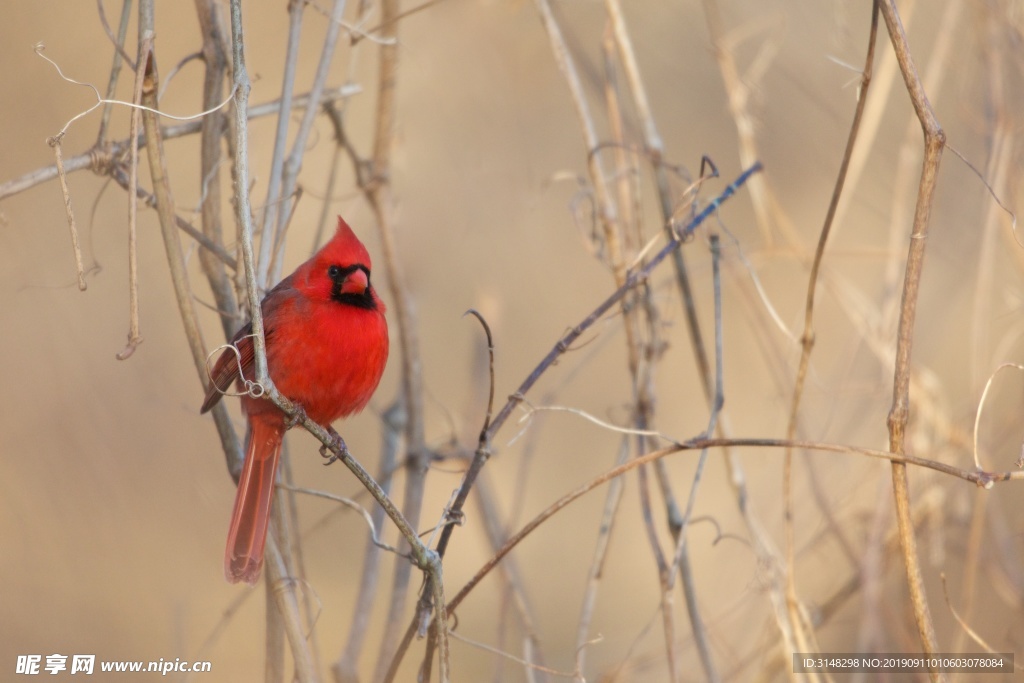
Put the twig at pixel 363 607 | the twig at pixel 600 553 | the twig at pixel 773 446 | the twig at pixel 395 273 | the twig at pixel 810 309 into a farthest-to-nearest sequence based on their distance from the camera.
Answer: the twig at pixel 395 273
the twig at pixel 363 607
the twig at pixel 600 553
the twig at pixel 810 309
the twig at pixel 773 446

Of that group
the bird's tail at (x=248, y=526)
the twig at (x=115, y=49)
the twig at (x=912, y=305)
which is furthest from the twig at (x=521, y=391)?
the twig at (x=115, y=49)

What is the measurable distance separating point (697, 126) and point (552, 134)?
786 millimetres

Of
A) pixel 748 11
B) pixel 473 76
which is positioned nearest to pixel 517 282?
pixel 473 76

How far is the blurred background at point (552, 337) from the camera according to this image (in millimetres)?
2420

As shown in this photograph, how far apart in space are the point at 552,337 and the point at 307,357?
2459mm

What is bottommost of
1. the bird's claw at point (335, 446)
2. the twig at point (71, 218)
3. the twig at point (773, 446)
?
the twig at point (773, 446)

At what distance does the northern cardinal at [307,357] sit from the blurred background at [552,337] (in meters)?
0.17

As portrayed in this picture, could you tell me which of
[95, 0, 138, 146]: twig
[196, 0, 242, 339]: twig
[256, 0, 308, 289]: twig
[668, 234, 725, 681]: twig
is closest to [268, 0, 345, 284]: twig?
[256, 0, 308, 289]: twig

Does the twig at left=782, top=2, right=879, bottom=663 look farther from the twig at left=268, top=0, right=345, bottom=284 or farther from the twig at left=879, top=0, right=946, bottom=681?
the twig at left=268, top=0, right=345, bottom=284

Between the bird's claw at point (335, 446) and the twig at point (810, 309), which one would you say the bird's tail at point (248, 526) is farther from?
the twig at point (810, 309)

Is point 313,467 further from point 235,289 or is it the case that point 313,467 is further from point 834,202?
point 834,202

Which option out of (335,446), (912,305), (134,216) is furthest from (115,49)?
(912,305)

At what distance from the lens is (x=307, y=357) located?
1.85m

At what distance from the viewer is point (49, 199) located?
2.95 metres
